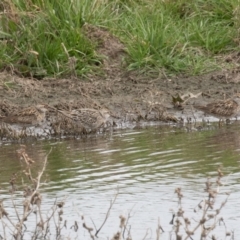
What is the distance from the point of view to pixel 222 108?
41.7ft

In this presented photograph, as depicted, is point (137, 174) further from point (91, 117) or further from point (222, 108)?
point (222, 108)

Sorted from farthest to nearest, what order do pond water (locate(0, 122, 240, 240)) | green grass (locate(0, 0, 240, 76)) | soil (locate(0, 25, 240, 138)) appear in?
green grass (locate(0, 0, 240, 76)) → soil (locate(0, 25, 240, 138)) → pond water (locate(0, 122, 240, 240))

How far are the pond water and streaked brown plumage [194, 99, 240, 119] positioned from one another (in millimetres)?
190

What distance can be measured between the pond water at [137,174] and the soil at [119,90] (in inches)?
27.1

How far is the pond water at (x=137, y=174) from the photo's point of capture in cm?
847

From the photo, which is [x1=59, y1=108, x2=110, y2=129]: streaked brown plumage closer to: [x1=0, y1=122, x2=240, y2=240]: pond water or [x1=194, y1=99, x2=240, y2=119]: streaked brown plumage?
[x1=0, y1=122, x2=240, y2=240]: pond water

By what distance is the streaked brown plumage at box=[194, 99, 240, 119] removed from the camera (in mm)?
12672

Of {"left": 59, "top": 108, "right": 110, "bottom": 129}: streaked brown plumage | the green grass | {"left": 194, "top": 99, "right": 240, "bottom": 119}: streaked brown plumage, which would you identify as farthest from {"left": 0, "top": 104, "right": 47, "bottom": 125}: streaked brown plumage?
{"left": 194, "top": 99, "right": 240, "bottom": 119}: streaked brown plumage

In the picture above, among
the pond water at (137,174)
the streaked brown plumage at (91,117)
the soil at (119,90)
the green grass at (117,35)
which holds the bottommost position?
the pond water at (137,174)

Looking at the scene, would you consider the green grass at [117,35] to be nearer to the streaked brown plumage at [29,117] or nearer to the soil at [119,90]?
the soil at [119,90]

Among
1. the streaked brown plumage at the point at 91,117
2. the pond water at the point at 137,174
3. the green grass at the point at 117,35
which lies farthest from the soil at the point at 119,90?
the pond water at the point at 137,174

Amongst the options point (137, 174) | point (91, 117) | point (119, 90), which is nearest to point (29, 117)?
point (91, 117)

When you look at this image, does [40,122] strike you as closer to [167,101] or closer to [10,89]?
[10,89]

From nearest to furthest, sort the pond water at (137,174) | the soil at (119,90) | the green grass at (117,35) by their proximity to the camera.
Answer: the pond water at (137,174) → the soil at (119,90) → the green grass at (117,35)
